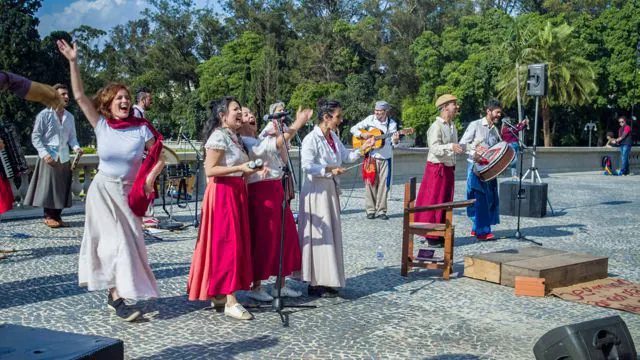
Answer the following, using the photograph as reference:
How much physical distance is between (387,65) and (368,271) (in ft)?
164

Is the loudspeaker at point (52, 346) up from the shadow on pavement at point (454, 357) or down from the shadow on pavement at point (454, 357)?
up

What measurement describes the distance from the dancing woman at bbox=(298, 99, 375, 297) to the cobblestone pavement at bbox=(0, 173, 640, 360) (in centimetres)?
28

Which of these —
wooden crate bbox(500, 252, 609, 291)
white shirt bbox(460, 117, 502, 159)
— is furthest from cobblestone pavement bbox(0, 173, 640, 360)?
white shirt bbox(460, 117, 502, 159)

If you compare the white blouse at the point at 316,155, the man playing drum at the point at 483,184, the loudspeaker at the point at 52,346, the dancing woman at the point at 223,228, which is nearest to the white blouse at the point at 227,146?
the dancing woman at the point at 223,228

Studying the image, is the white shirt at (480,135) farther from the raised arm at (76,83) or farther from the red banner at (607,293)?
the raised arm at (76,83)

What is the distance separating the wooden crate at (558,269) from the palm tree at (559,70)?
3682 centimetres

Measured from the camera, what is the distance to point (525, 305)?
6340 millimetres

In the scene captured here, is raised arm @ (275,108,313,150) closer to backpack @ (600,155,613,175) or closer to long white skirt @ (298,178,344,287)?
long white skirt @ (298,178,344,287)

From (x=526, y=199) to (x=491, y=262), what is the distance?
18.7ft

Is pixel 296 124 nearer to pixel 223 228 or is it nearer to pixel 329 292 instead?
pixel 223 228

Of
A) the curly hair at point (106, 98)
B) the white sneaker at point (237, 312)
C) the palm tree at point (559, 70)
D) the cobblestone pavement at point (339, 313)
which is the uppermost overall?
the palm tree at point (559, 70)

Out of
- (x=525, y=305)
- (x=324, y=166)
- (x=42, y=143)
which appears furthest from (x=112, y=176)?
(x=42, y=143)

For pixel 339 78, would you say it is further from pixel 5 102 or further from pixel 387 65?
pixel 5 102

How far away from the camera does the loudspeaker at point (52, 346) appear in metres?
2.89
